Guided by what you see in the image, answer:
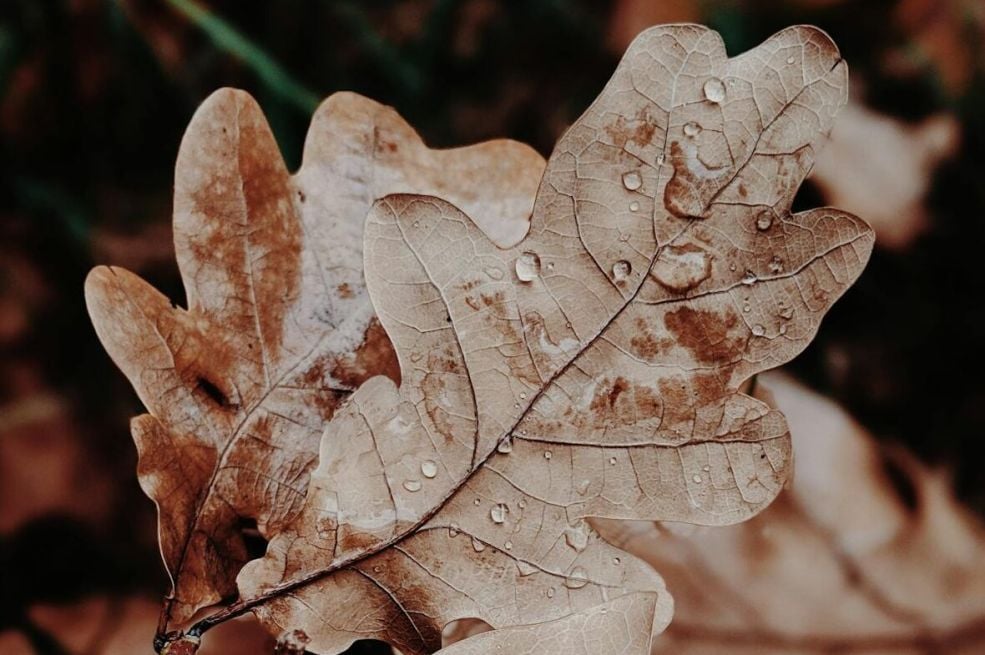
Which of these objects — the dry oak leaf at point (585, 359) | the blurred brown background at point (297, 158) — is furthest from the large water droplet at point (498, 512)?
the blurred brown background at point (297, 158)

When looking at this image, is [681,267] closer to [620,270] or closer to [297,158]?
[620,270]

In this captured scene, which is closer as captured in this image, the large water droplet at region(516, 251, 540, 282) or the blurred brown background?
the large water droplet at region(516, 251, 540, 282)

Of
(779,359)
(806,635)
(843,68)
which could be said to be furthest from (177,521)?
(806,635)

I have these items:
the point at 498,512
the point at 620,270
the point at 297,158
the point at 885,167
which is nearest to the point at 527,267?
the point at 620,270

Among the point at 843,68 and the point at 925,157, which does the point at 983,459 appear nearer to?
the point at 925,157

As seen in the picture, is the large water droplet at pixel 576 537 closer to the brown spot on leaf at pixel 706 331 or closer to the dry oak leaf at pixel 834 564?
the brown spot on leaf at pixel 706 331

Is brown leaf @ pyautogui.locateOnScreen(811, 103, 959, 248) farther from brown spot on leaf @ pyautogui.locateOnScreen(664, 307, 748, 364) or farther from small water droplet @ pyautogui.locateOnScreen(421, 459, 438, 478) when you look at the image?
small water droplet @ pyautogui.locateOnScreen(421, 459, 438, 478)

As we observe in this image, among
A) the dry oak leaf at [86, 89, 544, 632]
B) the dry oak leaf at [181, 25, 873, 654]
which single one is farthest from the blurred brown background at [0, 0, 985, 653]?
the dry oak leaf at [181, 25, 873, 654]

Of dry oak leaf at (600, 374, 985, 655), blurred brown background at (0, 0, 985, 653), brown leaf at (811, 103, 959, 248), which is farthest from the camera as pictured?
brown leaf at (811, 103, 959, 248)
